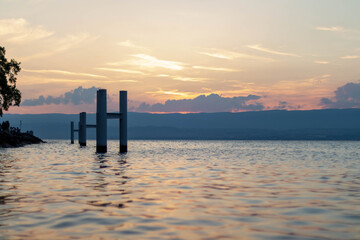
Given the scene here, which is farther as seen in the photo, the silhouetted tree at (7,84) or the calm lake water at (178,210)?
the silhouetted tree at (7,84)

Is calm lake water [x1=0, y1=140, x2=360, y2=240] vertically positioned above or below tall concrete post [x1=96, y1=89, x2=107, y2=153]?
below

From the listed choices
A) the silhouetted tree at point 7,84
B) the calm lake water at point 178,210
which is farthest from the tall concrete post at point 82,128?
the calm lake water at point 178,210

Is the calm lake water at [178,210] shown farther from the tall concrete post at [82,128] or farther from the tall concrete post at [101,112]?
the tall concrete post at [82,128]

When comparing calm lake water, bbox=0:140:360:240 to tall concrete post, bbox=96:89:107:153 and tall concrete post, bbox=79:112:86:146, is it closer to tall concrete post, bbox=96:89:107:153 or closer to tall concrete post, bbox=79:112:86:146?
tall concrete post, bbox=96:89:107:153

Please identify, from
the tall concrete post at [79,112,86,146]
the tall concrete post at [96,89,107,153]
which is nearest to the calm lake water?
the tall concrete post at [96,89,107,153]

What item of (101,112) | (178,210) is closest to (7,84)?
(101,112)

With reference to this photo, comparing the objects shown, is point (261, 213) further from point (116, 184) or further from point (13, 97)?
point (13, 97)

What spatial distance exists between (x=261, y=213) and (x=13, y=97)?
190 feet

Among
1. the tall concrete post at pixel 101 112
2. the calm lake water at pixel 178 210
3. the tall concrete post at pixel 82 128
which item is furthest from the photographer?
the tall concrete post at pixel 82 128

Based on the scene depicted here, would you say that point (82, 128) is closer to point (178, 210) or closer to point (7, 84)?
point (7, 84)

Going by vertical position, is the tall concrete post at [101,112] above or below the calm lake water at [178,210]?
above

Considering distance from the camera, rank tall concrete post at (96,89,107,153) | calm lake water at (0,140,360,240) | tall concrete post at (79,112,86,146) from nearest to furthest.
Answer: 1. calm lake water at (0,140,360,240)
2. tall concrete post at (96,89,107,153)
3. tall concrete post at (79,112,86,146)

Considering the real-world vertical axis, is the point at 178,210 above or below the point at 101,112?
below

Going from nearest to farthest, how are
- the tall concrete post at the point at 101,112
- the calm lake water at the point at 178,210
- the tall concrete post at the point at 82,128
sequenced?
the calm lake water at the point at 178,210
the tall concrete post at the point at 101,112
the tall concrete post at the point at 82,128
